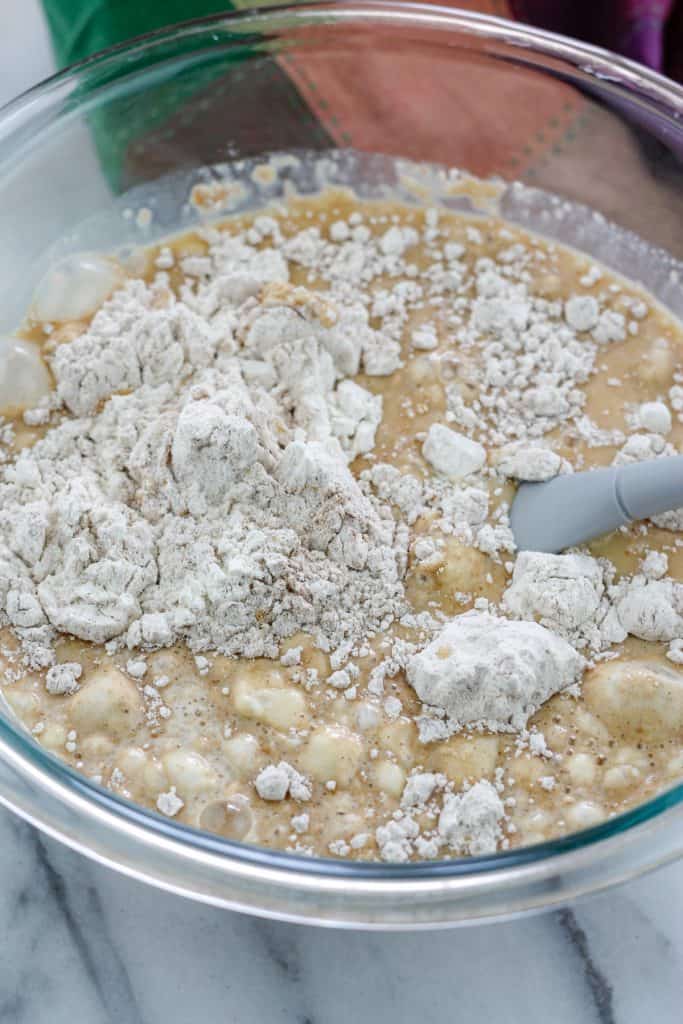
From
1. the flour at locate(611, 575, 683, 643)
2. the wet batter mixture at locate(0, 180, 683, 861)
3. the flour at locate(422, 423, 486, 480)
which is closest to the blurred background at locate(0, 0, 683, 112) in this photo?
the wet batter mixture at locate(0, 180, 683, 861)

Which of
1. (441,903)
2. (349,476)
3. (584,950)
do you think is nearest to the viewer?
(441,903)

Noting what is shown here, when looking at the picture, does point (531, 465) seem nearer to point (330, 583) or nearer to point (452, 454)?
point (452, 454)

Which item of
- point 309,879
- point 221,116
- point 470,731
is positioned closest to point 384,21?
point 221,116

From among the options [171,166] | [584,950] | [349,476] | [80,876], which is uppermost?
[171,166]

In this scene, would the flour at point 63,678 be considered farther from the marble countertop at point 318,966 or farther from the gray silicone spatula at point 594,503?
the gray silicone spatula at point 594,503

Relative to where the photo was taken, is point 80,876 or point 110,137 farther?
point 110,137

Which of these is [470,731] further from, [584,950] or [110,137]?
[110,137]
